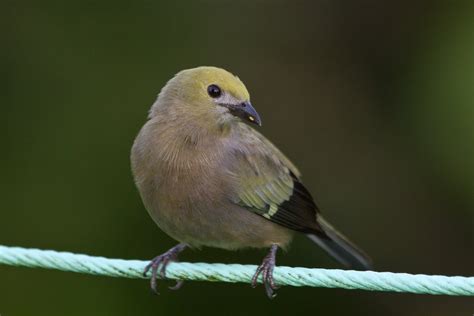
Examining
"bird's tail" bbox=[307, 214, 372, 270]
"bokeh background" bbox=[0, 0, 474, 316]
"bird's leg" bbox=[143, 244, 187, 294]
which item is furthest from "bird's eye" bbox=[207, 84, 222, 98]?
"bokeh background" bbox=[0, 0, 474, 316]

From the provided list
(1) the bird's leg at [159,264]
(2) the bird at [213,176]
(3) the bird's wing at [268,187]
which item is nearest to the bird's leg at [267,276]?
(2) the bird at [213,176]

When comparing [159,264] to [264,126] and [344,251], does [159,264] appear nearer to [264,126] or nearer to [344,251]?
[344,251]

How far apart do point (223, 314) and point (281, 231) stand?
1.40 metres

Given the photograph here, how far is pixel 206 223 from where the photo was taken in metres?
4.66

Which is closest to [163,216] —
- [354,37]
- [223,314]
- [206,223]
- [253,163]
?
[206,223]

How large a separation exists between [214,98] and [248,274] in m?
1.20

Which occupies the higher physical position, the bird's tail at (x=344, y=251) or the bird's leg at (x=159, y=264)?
the bird's tail at (x=344, y=251)

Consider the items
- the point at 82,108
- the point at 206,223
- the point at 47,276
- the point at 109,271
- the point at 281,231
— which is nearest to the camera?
the point at 109,271

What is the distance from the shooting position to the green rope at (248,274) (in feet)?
10.9

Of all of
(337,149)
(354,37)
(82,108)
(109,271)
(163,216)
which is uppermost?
(354,37)

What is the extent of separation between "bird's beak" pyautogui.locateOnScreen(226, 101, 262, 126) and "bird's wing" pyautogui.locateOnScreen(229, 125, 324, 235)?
21 centimetres

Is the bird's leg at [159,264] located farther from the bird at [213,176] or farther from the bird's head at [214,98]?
the bird's head at [214,98]

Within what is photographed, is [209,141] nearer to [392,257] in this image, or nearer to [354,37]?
[392,257]

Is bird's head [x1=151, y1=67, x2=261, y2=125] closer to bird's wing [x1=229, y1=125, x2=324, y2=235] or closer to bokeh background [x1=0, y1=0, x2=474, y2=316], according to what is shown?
bird's wing [x1=229, y1=125, x2=324, y2=235]
